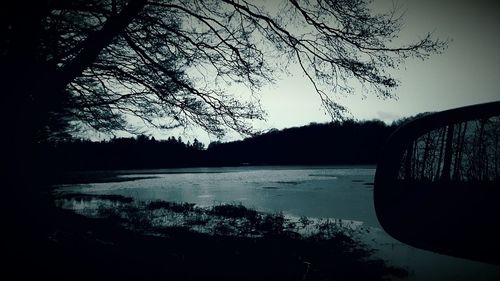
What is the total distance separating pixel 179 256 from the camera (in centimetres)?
665

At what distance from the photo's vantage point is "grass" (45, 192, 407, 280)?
208 inches

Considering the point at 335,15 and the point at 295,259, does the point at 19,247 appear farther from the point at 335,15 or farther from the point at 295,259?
the point at 335,15

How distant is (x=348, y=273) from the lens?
6.45 m

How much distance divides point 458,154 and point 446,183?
5.4 inches

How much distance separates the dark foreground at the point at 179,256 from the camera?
4176 mm

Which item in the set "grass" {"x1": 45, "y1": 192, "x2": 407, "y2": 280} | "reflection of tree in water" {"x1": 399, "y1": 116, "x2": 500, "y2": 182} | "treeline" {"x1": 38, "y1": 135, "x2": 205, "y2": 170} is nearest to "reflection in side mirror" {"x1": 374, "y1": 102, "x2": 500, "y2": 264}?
"reflection of tree in water" {"x1": 399, "y1": 116, "x2": 500, "y2": 182}

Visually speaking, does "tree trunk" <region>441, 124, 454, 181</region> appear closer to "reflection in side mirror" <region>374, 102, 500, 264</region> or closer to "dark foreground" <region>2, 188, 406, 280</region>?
"reflection in side mirror" <region>374, 102, 500, 264</region>

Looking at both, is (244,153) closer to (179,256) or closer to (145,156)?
(145,156)

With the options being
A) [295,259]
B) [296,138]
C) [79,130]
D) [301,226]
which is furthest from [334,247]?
[296,138]

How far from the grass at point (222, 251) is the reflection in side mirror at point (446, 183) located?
14.3 feet

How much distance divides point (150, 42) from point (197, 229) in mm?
7122

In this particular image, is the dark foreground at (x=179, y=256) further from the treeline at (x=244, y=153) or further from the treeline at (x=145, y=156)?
the treeline at (x=145, y=156)

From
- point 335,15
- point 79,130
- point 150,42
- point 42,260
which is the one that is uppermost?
point 335,15

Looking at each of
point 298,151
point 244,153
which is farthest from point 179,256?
point 244,153
